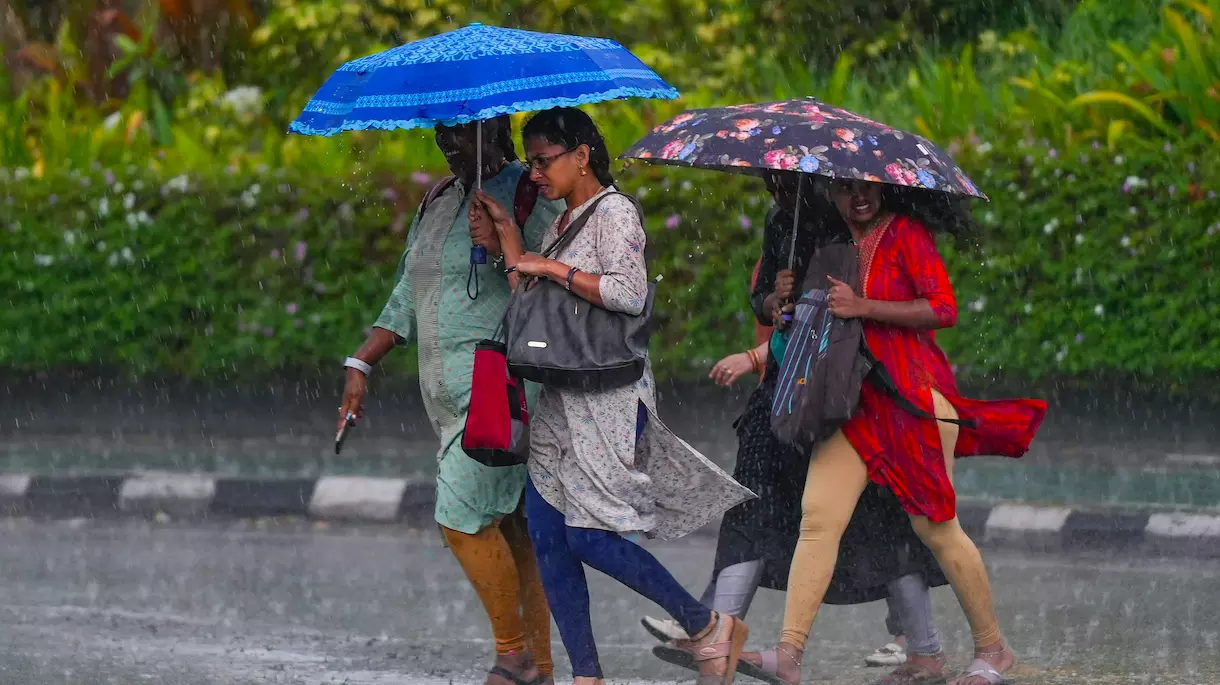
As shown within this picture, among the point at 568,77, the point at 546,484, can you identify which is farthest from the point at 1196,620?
the point at 568,77

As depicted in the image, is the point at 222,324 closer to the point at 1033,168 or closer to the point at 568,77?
the point at 1033,168

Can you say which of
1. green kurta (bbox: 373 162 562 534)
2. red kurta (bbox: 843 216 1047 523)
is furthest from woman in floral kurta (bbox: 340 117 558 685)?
red kurta (bbox: 843 216 1047 523)

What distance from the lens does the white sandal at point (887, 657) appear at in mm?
5836

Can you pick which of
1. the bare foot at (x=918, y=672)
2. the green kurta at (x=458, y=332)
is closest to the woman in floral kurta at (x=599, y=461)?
the green kurta at (x=458, y=332)

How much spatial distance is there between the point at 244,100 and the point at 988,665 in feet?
26.7

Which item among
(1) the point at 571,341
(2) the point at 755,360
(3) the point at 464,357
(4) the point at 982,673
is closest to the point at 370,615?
(3) the point at 464,357

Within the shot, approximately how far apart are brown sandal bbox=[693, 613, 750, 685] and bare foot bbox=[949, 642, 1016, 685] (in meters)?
0.70

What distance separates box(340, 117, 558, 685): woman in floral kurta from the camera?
5.29 m

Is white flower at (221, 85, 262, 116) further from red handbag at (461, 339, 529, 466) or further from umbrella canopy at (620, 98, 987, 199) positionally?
red handbag at (461, 339, 529, 466)

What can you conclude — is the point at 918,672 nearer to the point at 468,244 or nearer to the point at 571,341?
the point at 571,341

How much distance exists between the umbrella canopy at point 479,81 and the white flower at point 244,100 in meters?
7.39

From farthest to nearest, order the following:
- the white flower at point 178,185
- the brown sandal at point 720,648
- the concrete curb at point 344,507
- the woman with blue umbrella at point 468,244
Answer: the white flower at point 178,185 < the concrete curb at point 344,507 < the brown sandal at point 720,648 < the woman with blue umbrella at point 468,244

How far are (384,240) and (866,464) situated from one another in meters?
4.77

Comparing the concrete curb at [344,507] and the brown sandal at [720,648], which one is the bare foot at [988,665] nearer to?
the brown sandal at [720,648]
